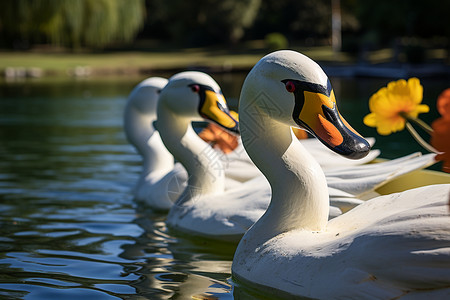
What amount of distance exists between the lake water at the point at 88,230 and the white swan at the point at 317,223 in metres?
0.49

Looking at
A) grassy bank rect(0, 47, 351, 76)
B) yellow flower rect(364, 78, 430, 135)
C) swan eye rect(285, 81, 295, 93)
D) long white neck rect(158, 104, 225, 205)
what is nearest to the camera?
swan eye rect(285, 81, 295, 93)

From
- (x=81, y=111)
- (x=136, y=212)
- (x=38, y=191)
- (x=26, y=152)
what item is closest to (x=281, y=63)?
(x=136, y=212)

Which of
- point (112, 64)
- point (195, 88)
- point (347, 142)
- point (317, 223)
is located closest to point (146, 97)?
point (195, 88)

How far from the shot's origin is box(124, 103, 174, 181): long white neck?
645 cm

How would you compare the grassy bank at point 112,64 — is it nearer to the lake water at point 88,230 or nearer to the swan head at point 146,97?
the lake water at point 88,230

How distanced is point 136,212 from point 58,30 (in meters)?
17.0

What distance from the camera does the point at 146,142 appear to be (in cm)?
652

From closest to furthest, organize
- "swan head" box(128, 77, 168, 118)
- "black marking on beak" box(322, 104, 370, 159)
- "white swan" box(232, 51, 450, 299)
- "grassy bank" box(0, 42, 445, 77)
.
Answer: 1. "white swan" box(232, 51, 450, 299)
2. "black marking on beak" box(322, 104, 370, 159)
3. "swan head" box(128, 77, 168, 118)
4. "grassy bank" box(0, 42, 445, 77)

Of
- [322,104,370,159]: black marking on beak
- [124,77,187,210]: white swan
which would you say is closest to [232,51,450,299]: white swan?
[322,104,370,159]: black marking on beak

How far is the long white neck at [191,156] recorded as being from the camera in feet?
16.9

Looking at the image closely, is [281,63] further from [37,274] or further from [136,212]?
[136,212]

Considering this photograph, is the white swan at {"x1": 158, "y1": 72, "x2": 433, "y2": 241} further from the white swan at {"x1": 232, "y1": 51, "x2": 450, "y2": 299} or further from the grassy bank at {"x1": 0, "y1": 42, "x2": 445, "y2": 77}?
the grassy bank at {"x1": 0, "y1": 42, "x2": 445, "y2": 77}

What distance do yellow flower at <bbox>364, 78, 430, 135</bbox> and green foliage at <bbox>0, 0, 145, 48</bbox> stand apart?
19130 mm

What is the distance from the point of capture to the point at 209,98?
522 cm
